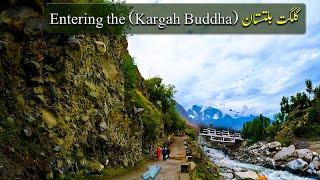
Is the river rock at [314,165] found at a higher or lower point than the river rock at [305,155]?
lower

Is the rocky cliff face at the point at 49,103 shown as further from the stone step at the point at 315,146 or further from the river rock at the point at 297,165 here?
the stone step at the point at 315,146

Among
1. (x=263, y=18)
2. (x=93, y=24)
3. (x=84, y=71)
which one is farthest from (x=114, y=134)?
(x=263, y=18)

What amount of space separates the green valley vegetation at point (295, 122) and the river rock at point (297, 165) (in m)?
20.9

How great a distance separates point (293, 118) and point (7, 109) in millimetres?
75252

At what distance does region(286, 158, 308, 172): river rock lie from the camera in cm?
4734

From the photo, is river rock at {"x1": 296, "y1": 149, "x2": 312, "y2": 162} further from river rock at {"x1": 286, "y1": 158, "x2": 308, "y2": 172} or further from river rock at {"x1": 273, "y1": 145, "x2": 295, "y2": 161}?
river rock at {"x1": 286, "y1": 158, "x2": 308, "y2": 172}

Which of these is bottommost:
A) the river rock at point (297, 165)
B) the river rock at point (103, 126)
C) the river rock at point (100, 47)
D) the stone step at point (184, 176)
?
the river rock at point (297, 165)

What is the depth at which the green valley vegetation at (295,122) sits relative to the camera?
7319 centimetres

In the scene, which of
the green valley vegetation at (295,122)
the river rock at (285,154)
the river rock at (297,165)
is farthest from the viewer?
the green valley vegetation at (295,122)

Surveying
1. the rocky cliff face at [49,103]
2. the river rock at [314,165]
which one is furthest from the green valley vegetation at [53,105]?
the river rock at [314,165]

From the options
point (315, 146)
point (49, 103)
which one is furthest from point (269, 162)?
point (49, 103)

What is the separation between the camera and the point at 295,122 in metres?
81.4

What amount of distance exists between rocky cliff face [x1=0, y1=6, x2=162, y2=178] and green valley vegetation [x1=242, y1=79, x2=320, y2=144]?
167 feet

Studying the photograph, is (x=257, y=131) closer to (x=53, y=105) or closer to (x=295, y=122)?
(x=295, y=122)
